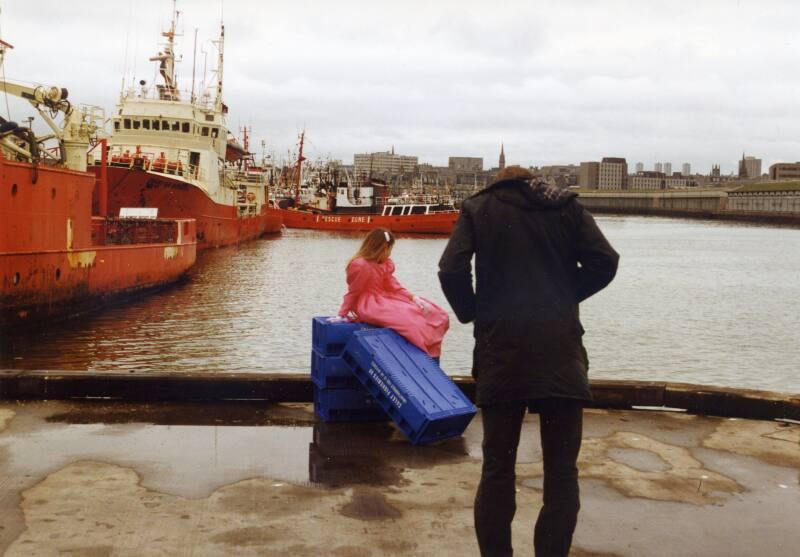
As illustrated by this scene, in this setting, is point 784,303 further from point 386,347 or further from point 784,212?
point 784,212

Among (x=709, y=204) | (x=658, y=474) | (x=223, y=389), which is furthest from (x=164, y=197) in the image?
(x=709, y=204)

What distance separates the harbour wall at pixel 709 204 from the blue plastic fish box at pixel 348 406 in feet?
435

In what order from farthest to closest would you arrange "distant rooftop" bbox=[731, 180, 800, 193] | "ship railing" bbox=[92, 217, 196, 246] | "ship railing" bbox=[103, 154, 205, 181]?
1. "distant rooftop" bbox=[731, 180, 800, 193]
2. "ship railing" bbox=[103, 154, 205, 181]
3. "ship railing" bbox=[92, 217, 196, 246]

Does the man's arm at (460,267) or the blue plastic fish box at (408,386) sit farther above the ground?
the man's arm at (460,267)

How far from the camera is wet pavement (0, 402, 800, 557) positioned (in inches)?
167

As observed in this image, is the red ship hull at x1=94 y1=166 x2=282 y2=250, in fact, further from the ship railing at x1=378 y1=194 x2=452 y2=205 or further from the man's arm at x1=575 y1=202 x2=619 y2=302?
the ship railing at x1=378 y1=194 x2=452 y2=205

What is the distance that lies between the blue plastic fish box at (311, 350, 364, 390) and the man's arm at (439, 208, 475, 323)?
9.08 ft

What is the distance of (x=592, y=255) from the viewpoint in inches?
144

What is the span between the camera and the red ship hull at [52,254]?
53.4ft

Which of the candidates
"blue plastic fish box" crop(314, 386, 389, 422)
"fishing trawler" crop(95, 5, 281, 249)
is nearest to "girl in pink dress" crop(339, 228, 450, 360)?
"blue plastic fish box" crop(314, 386, 389, 422)

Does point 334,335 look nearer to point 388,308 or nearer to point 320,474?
point 388,308

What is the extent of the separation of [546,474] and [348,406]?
296 cm

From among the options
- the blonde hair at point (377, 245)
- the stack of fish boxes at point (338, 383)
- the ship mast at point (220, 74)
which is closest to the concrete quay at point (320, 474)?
the stack of fish boxes at point (338, 383)

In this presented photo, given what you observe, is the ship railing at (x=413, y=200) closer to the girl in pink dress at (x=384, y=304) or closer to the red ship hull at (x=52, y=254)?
the red ship hull at (x=52, y=254)
